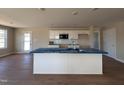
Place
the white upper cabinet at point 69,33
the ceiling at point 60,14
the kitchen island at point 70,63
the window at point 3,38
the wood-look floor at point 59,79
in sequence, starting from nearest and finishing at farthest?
the wood-look floor at point 59,79
the ceiling at point 60,14
the kitchen island at point 70,63
the window at point 3,38
the white upper cabinet at point 69,33

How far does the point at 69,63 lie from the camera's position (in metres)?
5.22

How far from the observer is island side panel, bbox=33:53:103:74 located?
206 inches

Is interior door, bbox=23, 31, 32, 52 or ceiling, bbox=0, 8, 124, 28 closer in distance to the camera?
ceiling, bbox=0, 8, 124, 28

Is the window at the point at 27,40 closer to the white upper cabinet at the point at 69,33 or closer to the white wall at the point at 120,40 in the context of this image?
the white upper cabinet at the point at 69,33

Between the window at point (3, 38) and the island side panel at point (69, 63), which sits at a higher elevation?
the window at point (3, 38)

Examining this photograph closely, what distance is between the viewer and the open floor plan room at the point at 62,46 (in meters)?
4.81

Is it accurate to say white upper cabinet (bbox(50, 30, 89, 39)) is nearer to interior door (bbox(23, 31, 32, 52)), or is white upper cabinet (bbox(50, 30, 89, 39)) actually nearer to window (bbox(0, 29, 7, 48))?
interior door (bbox(23, 31, 32, 52))

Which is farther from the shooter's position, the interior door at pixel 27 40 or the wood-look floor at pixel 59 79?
the interior door at pixel 27 40

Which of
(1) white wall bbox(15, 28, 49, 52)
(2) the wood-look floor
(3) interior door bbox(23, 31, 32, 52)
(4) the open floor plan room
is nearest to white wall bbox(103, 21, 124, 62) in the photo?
(4) the open floor plan room

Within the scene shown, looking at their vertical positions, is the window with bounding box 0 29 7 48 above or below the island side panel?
above

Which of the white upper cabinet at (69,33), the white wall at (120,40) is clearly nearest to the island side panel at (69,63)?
the white wall at (120,40)

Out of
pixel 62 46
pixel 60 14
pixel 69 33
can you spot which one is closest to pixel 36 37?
pixel 62 46

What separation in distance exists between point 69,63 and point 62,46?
236 inches
